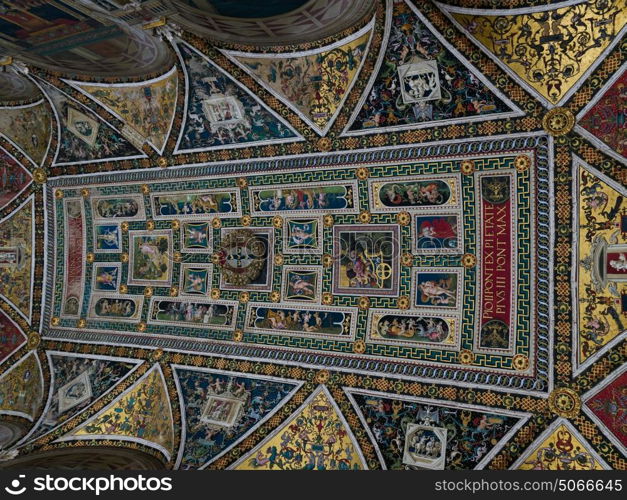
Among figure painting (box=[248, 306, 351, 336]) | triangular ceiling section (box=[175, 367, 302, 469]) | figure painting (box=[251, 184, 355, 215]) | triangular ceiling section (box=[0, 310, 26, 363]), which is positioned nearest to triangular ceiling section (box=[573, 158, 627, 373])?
figure painting (box=[251, 184, 355, 215])

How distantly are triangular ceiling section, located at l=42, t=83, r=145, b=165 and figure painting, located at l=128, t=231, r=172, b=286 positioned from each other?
187 cm

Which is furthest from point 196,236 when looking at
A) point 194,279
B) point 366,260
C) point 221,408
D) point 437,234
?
point 437,234

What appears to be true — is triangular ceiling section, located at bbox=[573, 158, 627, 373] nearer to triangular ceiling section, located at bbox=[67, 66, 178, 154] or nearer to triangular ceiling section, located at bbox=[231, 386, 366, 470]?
triangular ceiling section, located at bbox=[231, 386, 366, 470]

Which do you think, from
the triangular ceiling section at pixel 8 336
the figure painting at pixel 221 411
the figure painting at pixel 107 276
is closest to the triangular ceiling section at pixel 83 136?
the figure painting at pixel 107 276

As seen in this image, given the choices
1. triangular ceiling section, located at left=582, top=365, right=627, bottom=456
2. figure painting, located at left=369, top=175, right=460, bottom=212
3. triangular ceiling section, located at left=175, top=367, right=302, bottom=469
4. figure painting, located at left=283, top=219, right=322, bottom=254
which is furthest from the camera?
figure painting, located at left=283, top=219, right=322, bottom=254

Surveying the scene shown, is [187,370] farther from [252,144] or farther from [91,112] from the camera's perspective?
[91,112]

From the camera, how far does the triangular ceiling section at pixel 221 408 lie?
9.78 metres

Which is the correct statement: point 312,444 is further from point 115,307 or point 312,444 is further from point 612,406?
point 115,307

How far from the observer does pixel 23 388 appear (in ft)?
39.2

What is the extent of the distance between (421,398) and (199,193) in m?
6.12

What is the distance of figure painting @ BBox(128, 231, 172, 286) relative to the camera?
38.6 ft

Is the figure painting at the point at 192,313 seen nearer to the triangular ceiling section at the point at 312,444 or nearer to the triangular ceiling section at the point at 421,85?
the triangular ceiling section at the point at 312,444

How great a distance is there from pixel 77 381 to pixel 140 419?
2.14 m

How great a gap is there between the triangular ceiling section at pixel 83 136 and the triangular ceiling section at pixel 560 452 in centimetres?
942
